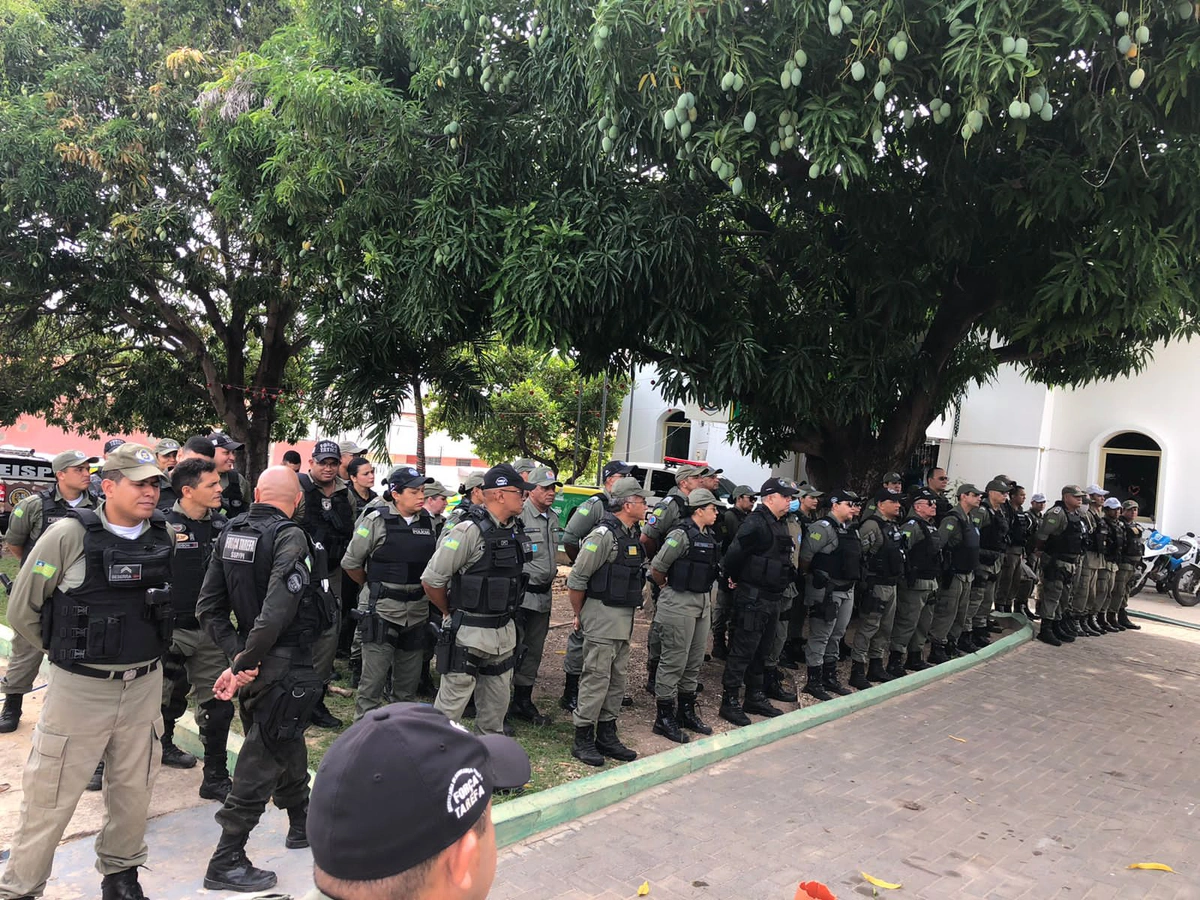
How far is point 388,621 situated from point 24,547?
2731 millimetres

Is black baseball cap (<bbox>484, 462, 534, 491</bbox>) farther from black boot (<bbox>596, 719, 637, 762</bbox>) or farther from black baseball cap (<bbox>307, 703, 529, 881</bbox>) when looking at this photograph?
black baseball cap (<bbox>307, 703, 529, 881</bbox>)

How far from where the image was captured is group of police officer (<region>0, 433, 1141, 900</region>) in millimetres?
3418

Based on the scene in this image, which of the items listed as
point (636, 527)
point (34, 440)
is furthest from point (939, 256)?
point (34, 440)

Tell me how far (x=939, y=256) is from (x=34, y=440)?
1405 inches

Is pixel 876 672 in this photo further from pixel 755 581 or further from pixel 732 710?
pixel 755 581

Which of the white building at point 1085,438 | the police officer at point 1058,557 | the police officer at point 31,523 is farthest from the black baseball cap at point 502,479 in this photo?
the white building at point 1085,438

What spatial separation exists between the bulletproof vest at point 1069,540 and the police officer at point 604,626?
7193 millimetres

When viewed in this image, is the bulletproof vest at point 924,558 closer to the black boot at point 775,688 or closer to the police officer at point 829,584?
the police officer at point 829,584

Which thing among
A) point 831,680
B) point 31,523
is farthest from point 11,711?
point 831,680

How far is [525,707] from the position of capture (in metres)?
6.23

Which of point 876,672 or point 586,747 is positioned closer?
point 586,747

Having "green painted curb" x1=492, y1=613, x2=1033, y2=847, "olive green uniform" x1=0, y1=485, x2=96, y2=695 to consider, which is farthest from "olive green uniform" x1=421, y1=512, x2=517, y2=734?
"olive green uniform" x1=0, y1=485, x2=96, y2=695

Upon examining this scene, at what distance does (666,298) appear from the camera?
734 centimetres

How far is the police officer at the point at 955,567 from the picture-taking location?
28.4 feet
